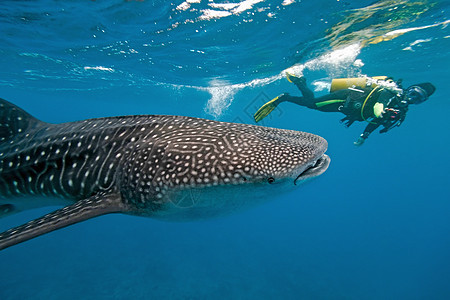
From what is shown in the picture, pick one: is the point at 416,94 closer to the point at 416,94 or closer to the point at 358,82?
the point at 416,94

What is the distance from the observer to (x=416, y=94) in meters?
9.18

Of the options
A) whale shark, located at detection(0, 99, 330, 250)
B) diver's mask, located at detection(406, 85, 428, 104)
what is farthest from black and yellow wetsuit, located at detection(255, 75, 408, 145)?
whale shark, located at detection(0, 99, 330, 250)

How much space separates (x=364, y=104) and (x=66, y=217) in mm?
9489

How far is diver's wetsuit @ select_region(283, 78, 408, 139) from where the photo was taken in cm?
916

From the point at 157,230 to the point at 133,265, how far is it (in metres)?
7.96

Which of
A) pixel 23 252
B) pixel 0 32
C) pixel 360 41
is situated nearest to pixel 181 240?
pixel 23 252

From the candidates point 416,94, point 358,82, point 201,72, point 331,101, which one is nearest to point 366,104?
point 358,82

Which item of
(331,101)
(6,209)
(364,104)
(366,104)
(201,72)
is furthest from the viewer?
(201,72)

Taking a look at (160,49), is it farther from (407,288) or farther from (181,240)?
(407,288)

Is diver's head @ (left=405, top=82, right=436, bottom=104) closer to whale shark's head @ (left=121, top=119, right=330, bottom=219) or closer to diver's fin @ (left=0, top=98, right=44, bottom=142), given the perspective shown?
whale shark's head @ (left=121, top=119, right=330, bottom=219)

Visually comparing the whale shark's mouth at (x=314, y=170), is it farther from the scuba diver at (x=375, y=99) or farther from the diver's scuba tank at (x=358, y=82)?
the diver's scuba tank at (x=358, y=82)

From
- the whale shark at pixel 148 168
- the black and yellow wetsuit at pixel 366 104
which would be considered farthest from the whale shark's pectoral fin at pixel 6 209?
the black and yellow wetsuit at pixel 366 104

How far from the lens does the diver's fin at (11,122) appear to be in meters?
4.06

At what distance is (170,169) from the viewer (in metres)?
2.57
